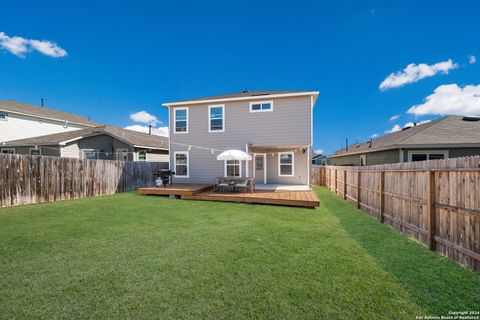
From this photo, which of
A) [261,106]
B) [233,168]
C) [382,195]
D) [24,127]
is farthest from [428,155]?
[24,127]

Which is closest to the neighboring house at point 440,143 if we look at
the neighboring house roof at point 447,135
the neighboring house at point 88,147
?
the neighboring house roof at point 447,135

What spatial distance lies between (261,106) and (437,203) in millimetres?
8577

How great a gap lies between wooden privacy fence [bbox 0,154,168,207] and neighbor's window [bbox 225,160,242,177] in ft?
19.6

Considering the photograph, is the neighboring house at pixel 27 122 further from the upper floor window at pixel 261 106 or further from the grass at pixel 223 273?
the upper floor window at pixel 261 106

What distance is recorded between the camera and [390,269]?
3102mm

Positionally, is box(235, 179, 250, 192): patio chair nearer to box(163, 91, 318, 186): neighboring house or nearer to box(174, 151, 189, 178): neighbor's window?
box(163, 91, 318, 186): neighboring house

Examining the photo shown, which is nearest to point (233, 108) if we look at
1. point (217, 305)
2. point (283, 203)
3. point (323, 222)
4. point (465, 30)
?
point (283, 203)

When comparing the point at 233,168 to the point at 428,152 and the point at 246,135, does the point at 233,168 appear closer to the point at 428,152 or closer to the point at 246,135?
the point at 246,135

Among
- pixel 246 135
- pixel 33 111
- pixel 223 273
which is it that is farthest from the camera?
pixel 33 111

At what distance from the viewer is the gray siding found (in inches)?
415

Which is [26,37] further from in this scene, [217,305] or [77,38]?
[217,305]

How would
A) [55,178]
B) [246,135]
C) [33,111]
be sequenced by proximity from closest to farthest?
1. [55,178]
2. [246,135]
3. [33,111]

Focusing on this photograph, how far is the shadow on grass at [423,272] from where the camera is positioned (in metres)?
2.37

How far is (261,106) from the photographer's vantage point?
11.1 meters
